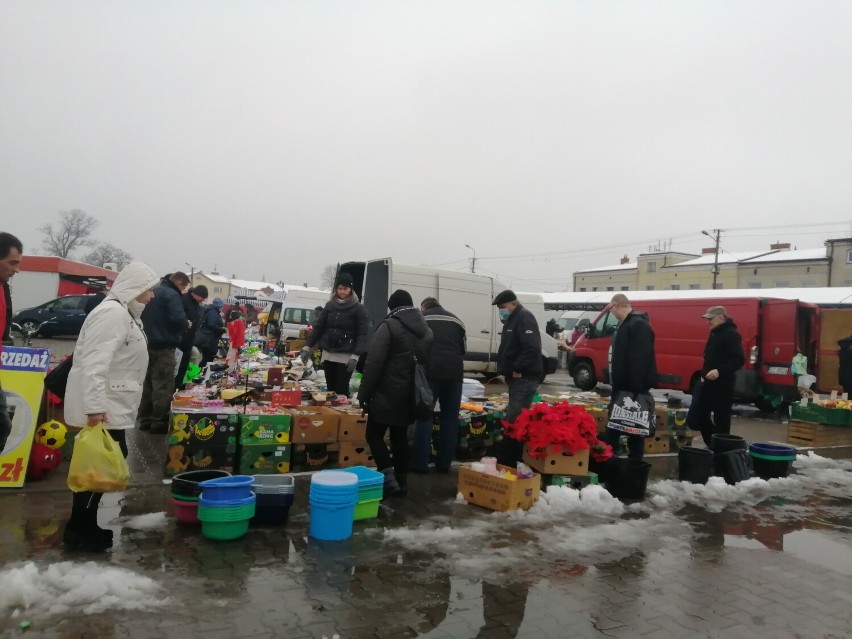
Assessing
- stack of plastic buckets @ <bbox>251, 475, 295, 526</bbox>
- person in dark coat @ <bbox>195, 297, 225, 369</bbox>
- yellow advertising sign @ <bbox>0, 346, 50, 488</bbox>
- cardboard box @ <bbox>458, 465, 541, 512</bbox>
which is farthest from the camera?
person in dark coat @ <bbox>195, 297, 225, 369</bbox>

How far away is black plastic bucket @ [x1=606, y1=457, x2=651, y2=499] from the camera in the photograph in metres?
6.10

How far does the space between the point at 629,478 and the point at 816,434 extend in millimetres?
5553

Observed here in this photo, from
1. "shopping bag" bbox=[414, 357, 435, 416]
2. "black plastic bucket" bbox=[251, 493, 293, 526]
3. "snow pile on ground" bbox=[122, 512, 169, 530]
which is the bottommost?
"snow pile on ground" bbox=[122, 512, 169, 530]

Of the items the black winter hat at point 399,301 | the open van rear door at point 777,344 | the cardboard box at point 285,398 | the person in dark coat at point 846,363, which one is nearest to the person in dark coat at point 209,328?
the cardboard box at point 285,398

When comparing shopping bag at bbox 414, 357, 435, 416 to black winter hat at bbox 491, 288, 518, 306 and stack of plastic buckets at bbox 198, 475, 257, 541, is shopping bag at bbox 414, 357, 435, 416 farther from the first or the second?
stack of plastic buckets at bbox 198, 475, 257, 541

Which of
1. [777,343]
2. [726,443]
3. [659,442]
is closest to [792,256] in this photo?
[777,343]

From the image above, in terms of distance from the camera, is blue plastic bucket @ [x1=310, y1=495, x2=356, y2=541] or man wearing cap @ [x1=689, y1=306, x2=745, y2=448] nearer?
blue plastic bucket @ [x1=310, y1=495, x2=356, y2=541]

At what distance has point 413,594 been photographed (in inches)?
146

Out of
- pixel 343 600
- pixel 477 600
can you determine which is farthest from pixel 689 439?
pixel 343 600

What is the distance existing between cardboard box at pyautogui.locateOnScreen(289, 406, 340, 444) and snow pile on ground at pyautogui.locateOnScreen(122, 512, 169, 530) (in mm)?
1618

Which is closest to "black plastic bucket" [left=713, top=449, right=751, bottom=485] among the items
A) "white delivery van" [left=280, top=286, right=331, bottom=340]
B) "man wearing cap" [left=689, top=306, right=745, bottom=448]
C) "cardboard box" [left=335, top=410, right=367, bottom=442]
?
"man wearing cap" [left=689, top=306, right=745, bottom=448]

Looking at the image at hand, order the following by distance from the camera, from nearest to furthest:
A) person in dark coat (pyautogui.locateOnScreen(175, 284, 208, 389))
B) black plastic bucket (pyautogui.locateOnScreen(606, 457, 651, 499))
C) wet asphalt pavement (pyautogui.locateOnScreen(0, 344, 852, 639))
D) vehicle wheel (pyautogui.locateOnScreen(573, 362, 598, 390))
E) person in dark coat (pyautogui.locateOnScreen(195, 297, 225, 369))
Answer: wet asphalt pavement (pyautogui.locateOnScreen(0, 344, 852, 639)) → black plastic bucket (pyautogui.locateOnScreen(606, 457, 651, 499)) → person in dark coat (pyautogui.locateOnScreen(175, 284, 208, 389)) → person in dark coat (pyautogui.locateOnScreen(195, 297, 225, 369)) → vehicle wheel (pyautogui.locateOnScreen(573, 362, 598, 390))

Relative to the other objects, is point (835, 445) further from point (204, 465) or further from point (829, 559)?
point (204, 465)

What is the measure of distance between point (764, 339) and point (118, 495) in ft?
39.1
